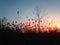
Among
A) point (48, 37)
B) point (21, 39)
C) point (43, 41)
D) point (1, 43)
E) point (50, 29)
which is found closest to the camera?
point (1, 43)

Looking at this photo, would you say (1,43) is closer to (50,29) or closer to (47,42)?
(47,42)

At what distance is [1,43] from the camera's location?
7.72 metres

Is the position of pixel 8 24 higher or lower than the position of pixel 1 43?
higher

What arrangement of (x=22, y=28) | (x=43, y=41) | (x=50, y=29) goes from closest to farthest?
(x=43, y=41) < (x=22, y=28) < (x=50, y=29)

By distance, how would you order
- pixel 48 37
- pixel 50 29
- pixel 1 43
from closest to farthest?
pixel 1 43, pixel 48 37, pixel 50 29

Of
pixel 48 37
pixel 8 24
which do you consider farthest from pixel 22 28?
pixel 48 37

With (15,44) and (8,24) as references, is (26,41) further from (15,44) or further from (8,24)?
(8,24)

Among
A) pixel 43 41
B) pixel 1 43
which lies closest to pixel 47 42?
pixel 43 41

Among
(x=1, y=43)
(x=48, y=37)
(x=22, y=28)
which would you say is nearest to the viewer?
(x=1, y=43)

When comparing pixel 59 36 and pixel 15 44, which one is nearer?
pixel 15 44

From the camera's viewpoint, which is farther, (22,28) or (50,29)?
(50,29)

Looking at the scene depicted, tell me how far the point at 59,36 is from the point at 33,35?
64.5 inches

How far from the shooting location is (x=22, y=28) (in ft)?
35.0

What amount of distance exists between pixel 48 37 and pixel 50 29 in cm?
195
